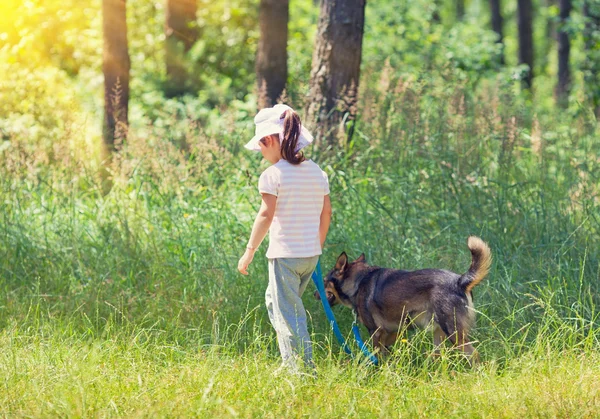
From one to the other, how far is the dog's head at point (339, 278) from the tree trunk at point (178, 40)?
11734 mm

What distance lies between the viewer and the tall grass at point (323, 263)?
14.8 ft

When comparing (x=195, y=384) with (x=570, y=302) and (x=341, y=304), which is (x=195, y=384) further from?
(x=570, y=302)

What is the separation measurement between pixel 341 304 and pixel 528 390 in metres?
1.70

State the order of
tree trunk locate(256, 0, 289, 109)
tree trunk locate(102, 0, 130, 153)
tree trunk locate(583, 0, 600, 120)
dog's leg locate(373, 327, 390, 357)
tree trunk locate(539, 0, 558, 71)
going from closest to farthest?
dog's leg locate(373, 327, 390, 357) → tree trunk locate(102, 0, 130, 153) → tree trunk locate(256, 0, 289, 109) → tree trunk locate(583, 0, 600, 120) → tree trunk locate(539, 0, 558, 71)

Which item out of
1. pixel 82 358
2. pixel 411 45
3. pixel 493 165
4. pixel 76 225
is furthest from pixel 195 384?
pixel 411 45

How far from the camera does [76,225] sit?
24.7 feet

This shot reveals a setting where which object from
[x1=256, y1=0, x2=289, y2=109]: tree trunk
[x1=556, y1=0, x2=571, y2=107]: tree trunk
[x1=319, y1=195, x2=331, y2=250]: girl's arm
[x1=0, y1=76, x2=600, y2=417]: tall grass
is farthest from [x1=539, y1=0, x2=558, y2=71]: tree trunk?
[x1=319, y1=195, x2=331, y2=250]: girl's arm

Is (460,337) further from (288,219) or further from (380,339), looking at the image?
(288,219)

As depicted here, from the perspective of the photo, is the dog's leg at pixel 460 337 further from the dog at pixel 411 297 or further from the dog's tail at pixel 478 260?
the dog's tail at pixel 478 260

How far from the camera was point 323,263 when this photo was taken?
6523 millimetres

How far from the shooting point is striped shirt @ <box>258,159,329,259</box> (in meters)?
4.96

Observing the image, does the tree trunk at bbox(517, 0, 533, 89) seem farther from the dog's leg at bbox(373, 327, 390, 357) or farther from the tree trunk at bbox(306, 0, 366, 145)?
the dog's leg at bbox(373, 327, 390, 357)

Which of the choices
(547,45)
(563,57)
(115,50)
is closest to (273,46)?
(115,50)

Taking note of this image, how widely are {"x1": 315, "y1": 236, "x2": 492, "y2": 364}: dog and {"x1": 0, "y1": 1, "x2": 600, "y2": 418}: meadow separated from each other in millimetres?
175
